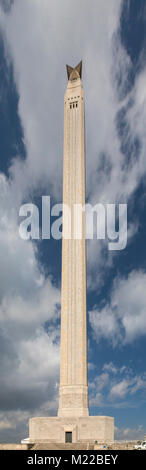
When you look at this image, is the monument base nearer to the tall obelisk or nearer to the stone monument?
the stone monument

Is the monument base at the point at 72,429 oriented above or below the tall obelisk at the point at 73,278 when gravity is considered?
below

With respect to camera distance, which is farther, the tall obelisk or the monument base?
the tall obelisk

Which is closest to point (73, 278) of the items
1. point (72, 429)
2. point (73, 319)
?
point (73, 319)

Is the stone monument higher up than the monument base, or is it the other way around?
the stone monument

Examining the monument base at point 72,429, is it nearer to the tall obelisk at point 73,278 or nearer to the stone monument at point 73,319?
the stone monument at point 73,319

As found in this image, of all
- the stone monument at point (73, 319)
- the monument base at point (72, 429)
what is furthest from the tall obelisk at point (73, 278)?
the monument base at point (72, 429)

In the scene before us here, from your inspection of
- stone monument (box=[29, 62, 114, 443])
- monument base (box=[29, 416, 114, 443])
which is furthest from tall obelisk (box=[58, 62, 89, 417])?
monument base (box=[29, 416, 114, 443])

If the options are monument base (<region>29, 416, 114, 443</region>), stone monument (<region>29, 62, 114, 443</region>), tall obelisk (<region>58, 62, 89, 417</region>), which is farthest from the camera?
tall obelisk (<region>58, 62, 89, 417</region>)

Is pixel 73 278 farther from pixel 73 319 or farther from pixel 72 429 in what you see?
pixel 72 429

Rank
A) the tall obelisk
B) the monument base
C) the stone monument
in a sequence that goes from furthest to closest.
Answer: the tall obelisk
the stone monument
the monument base
